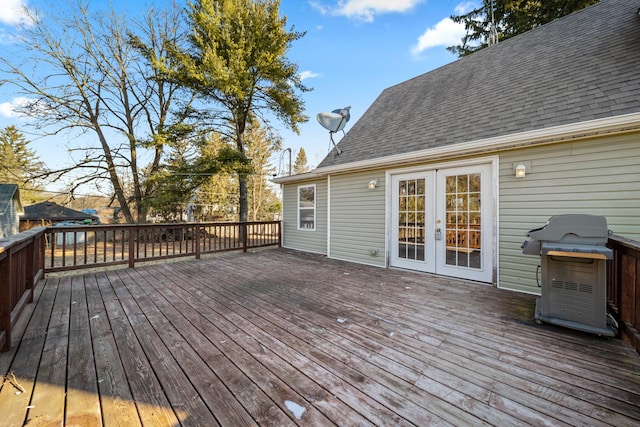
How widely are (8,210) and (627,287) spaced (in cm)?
1784

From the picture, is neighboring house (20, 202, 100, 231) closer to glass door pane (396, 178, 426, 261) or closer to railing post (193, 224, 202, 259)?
railing post (193, 224, 202, 259)

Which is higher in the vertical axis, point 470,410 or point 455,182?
point 455,182

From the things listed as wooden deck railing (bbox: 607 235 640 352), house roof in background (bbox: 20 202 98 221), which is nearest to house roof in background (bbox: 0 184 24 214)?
house roof in background (bbox: 20 202 98 221)

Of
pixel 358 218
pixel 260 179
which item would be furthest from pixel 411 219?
pixel 260 179

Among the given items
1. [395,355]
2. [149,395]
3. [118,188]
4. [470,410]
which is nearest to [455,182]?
[395,355]

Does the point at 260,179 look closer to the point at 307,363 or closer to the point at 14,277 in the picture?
the point at 14,277

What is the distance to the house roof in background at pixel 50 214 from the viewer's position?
1214 centimetres

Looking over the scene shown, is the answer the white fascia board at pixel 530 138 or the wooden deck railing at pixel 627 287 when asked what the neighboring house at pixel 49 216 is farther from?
the wooden deck railing at pixel 627 287

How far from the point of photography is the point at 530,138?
3373mm

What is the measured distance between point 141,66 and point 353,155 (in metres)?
10.5

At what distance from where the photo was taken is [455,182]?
4.26m

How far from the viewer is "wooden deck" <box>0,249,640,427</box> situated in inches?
56.8

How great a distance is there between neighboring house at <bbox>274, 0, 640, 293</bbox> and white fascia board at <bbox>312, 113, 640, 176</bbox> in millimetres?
13

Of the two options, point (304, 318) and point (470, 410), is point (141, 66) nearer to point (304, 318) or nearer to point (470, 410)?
point (304, 318)
